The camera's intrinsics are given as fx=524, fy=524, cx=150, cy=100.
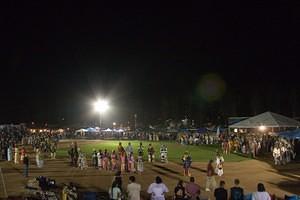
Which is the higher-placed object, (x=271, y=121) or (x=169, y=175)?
(x=271, y=121)

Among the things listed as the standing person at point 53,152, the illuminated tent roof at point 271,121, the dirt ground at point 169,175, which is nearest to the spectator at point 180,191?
the dirt ground at point 169,175

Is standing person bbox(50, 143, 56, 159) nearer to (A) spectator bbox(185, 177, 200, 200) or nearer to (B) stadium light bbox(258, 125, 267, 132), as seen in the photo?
(B) stadium light bbox(258, 125, 267, 132)

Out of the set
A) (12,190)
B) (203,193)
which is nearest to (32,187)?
(12,190)

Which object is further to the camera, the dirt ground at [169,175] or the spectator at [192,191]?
the dirt ground at [169,175]

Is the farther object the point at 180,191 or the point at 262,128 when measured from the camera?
the point at 262,128

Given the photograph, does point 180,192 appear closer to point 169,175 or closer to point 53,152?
point 169,175

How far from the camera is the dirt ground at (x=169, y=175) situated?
26.6 meters

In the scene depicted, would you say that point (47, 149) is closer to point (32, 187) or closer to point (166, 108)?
point (32, 187)

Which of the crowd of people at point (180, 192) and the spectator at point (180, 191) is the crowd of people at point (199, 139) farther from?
the spectator at point (180, 191)

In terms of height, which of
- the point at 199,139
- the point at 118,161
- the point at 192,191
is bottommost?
the point at 192,191

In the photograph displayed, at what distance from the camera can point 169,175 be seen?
32.0 metres

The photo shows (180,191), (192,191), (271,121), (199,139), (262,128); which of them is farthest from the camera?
(199,139)

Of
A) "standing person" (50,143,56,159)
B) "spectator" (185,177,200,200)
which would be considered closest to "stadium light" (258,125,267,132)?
"standing person" (50,143,56,159)

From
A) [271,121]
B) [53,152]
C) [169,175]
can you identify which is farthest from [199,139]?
[169,175]
